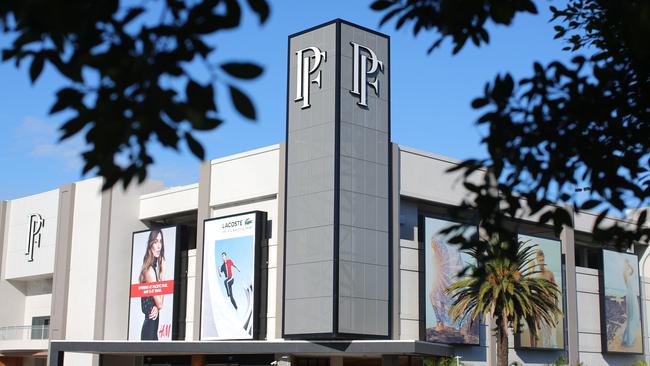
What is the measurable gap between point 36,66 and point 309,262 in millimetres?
39757

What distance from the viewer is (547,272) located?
181 feet

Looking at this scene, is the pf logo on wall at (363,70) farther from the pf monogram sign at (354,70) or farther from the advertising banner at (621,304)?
the advertising banner at (621,304)

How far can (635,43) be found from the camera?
532cm

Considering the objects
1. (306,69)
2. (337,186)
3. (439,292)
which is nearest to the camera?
(337,186)

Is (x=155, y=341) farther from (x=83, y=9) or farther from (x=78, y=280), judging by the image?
(x=83, y=9)

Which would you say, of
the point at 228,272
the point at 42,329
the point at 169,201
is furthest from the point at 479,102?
the point at 42,329

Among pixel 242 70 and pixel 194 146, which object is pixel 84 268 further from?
pixel 242 70

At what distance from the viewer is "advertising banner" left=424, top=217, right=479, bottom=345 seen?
47594mm

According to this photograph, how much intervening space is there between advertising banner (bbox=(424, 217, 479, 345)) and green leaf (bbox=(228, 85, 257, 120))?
42082 millimetres

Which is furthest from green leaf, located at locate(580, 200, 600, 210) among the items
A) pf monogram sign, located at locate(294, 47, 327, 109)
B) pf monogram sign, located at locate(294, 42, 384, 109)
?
pf monogram sign, located at locate(294, 47, 327, 109)

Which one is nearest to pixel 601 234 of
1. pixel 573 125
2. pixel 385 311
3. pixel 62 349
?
pixel 573 125

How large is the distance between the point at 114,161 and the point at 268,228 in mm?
44018

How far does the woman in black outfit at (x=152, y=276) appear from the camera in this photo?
5450 cm

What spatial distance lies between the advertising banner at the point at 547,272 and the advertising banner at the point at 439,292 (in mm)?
5608
